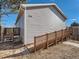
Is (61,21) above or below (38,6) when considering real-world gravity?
below

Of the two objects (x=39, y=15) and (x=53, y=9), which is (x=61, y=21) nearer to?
(x=53, y=9)

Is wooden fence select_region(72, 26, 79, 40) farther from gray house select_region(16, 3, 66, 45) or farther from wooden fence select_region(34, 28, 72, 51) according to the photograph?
wooden fence select_region(34, 28, 72, 51)

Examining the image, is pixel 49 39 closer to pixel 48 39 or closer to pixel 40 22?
pixel 48 39

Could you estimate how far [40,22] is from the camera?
18797 millimetres

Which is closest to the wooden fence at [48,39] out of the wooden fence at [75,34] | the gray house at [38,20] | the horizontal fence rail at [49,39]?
the horizontal fence rail at [49,39]

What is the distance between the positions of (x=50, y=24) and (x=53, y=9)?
86.7 inches

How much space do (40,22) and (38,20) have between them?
13.9 inches

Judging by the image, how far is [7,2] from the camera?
18484 mm

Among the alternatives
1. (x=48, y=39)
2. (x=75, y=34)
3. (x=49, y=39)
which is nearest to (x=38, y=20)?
(x=49, y=39)

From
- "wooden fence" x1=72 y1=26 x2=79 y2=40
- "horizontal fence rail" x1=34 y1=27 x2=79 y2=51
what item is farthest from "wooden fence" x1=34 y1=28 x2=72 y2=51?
"wooden fence" x1=72 y1=26 x2=79 y2=40

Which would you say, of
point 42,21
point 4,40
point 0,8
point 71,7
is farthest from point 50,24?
point 71,7

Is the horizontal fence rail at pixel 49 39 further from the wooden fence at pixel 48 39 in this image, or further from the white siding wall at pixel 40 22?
the white siding wall at pixel 40 22

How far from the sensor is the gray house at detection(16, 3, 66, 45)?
17.4 metres

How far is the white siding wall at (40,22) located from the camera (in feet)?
58.0
